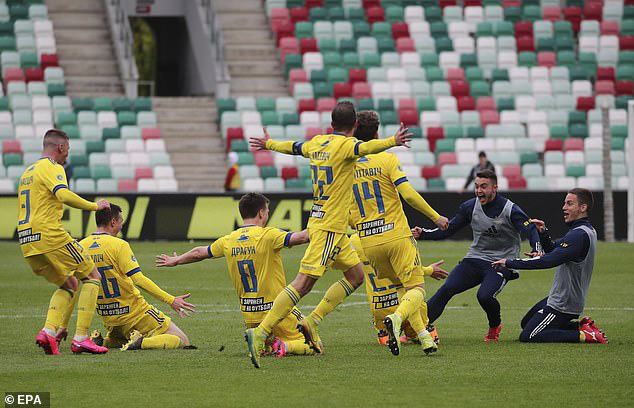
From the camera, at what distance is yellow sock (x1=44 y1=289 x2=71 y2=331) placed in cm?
945

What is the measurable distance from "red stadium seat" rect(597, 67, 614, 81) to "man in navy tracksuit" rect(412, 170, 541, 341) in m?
23.4

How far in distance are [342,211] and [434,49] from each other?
24523 mm

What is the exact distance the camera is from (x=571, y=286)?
1031 cm

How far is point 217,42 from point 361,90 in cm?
421

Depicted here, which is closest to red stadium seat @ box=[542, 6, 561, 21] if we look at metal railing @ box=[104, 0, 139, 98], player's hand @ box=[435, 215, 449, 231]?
metal railing @ box=[104, 0, 139, 98]

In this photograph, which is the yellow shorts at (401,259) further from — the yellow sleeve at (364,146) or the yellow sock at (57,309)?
the yellow sock at (57,309)

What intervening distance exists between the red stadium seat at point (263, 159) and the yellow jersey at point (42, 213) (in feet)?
62.5

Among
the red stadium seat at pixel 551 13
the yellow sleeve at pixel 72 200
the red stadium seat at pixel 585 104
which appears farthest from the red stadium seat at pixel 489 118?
the yellow sleeve at pixel 72 200

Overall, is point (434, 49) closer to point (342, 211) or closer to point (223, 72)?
point (223, 72)

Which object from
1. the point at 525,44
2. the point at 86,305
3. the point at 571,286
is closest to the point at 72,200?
the point at 86,305

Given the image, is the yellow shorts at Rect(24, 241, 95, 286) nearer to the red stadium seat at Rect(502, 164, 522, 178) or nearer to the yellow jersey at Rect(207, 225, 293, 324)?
the yellow jersey at Rect(207, 225, 293, 324)

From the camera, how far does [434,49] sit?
108 feet

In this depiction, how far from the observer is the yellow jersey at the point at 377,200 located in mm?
9914

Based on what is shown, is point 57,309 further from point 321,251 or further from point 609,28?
point 609,28
